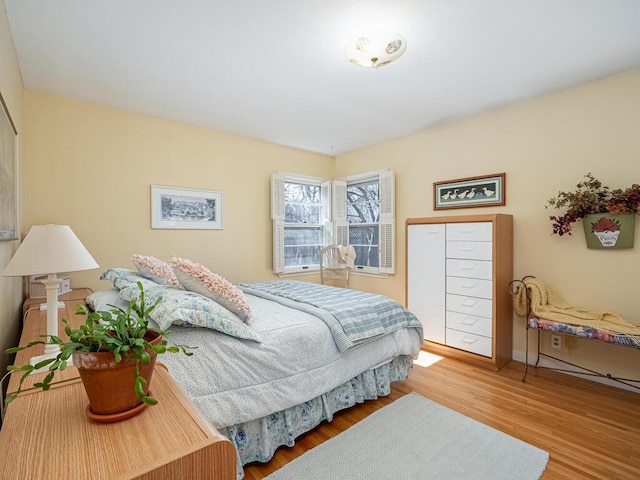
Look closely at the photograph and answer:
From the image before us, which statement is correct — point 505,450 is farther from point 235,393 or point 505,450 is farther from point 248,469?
point 235,393

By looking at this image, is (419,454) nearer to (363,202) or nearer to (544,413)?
(544,413)

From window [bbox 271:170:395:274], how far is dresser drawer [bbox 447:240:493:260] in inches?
39.8

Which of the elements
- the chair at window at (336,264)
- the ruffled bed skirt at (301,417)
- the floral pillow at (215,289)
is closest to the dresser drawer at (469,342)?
the ruffled bed skirt at (301,417)

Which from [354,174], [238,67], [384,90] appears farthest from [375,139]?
[238,67]

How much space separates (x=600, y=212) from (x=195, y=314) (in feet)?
10.1

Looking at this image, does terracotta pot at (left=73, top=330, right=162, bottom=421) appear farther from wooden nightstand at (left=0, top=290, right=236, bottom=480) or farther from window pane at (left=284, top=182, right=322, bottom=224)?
window pane at (left=284, top=182, right=322, bottom=224)

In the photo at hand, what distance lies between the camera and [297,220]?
4523 mm

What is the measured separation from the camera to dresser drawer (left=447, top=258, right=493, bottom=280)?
2865 millimetres

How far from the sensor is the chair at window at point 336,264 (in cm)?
427

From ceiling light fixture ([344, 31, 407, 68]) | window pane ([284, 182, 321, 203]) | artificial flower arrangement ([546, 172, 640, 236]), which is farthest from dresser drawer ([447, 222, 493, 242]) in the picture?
window pane ([284, 182, 321, 203])

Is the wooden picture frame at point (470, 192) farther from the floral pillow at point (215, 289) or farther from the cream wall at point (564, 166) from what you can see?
the floral pillow at point (215, 289)

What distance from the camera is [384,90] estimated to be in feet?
8.96

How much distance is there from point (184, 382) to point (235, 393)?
0.85 ft

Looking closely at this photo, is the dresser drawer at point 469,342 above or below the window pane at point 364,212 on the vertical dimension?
below
